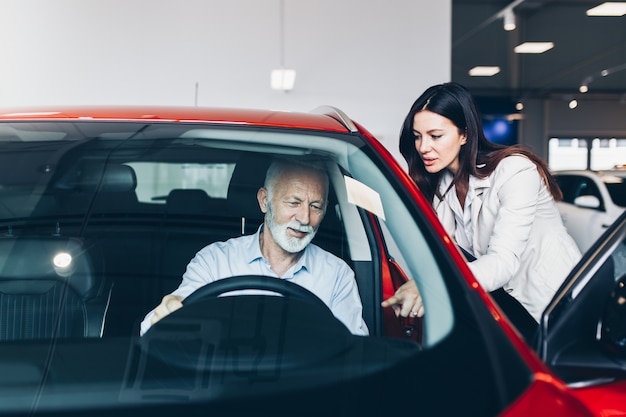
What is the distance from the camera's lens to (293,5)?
7.27 m

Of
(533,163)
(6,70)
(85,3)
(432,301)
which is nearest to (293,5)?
(85,3)

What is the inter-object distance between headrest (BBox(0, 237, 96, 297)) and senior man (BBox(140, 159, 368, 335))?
0.22 m

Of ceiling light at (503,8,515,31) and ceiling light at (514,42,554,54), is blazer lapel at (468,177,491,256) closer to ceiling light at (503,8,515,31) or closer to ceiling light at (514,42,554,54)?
ceiling light at (503,8,515,31)

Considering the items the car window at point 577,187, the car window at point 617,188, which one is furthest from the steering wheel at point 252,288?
the car window at point 577,187

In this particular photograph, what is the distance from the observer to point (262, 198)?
5.72 ft

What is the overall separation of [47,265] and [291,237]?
59 centimetres

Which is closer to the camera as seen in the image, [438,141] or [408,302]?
[408,302]

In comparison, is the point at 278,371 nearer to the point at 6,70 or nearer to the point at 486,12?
the point at 6,70

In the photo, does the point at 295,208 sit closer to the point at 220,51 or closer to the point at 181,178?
the point at 181,178

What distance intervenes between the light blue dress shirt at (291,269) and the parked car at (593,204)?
18.3ft

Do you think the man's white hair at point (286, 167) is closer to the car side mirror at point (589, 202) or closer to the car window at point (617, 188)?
the car side mirror at point (589, 202)

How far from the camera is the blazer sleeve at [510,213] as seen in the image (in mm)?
1963

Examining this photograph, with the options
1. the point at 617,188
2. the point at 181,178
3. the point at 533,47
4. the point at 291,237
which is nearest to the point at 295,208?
the point at 291,237

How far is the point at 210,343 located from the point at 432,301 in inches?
15.6
